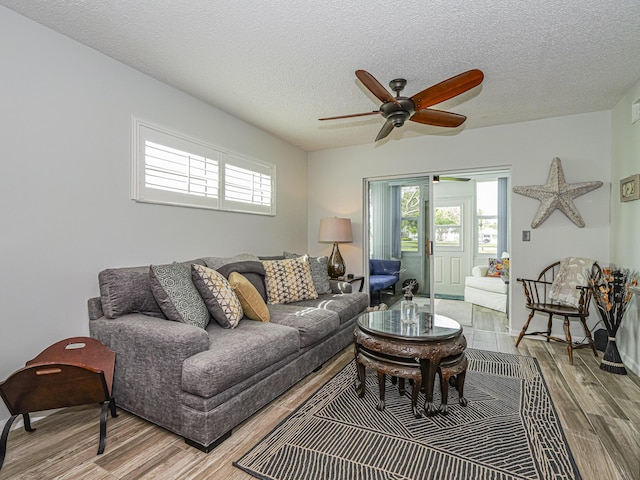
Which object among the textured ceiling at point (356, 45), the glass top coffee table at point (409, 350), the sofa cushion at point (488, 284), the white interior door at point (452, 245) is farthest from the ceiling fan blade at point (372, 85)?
the white interior door at point (452, 245)

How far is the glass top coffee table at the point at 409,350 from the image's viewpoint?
2055mm

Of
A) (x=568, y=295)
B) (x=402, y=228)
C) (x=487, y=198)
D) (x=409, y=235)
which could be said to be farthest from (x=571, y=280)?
(x=487, y=198)

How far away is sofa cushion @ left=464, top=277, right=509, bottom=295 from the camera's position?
526cm

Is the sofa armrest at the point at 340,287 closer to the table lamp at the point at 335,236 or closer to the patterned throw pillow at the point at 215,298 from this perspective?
the table lamp at the point at 335,236

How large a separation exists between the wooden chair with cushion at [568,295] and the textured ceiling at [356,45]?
1705mm

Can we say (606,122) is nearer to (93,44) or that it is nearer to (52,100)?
(93,44)

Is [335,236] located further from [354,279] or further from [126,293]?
[126,293]

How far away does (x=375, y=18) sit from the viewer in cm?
201

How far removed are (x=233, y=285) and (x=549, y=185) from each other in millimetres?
3598

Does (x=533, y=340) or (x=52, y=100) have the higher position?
(x=52, y=100)

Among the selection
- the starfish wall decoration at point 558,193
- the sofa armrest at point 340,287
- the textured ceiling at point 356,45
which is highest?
the textured ceiling at point 356,45

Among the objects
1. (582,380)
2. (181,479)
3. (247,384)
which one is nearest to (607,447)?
(582,380)

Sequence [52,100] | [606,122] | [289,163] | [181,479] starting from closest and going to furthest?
[181,479] → [52,100] → [606,122] → [289,163]

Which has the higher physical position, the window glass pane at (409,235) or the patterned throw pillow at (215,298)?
the window glass pane at (409,235)
